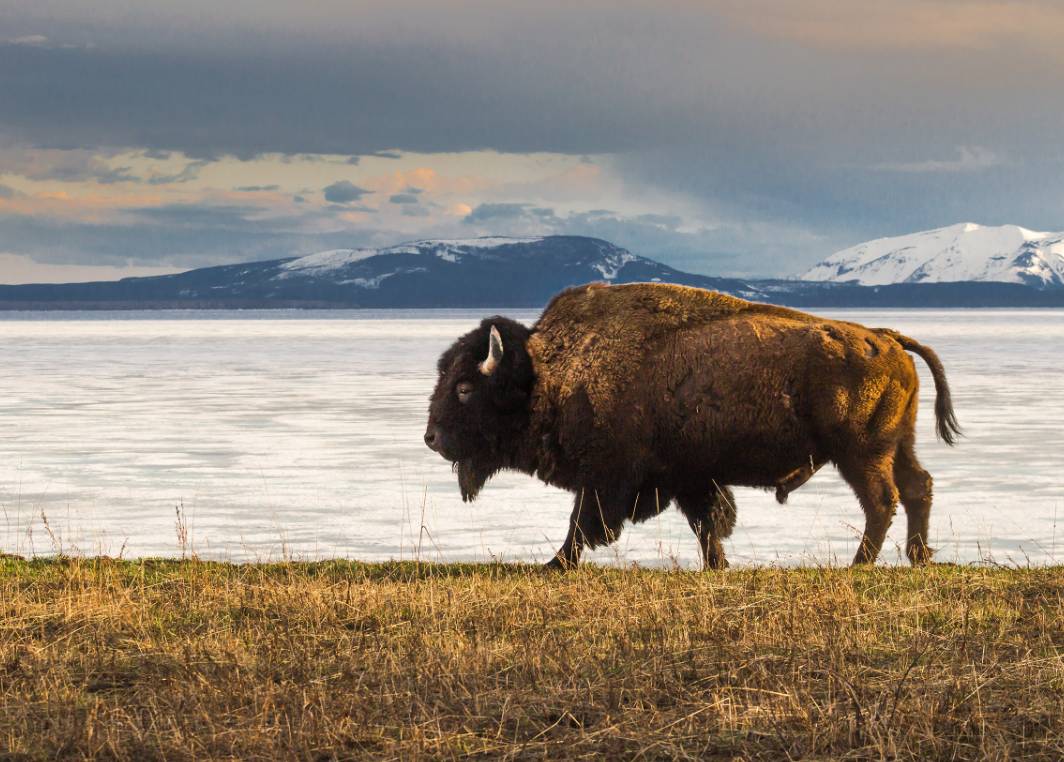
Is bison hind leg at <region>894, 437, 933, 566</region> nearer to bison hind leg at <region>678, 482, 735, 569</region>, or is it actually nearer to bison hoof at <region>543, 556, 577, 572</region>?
bison hind leg at <region>678, 482, 735, 569</region>

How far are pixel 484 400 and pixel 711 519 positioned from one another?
2094 mm

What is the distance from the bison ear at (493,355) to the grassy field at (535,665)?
1941 mm

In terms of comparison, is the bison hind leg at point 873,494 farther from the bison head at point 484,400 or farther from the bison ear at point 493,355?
the bison ear at point 493,355

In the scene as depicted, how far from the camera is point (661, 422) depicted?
35.3 feet

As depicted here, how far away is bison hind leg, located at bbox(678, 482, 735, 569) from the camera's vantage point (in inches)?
443

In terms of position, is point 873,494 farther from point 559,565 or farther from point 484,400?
point 484,400

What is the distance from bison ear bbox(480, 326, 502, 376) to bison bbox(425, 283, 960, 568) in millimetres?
13

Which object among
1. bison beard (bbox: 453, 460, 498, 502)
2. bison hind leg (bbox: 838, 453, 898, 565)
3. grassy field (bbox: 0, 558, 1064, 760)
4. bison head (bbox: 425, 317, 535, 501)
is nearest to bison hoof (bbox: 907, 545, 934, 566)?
bison hind leg (bbox: 838, 453, 898, 565)

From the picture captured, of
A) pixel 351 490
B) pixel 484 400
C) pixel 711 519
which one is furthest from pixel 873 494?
pixel 351 490

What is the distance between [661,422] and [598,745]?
557 cm

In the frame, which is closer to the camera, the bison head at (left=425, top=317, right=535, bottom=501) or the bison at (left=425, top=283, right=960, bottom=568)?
the bison at (left=425, top=283, right=960, bottom=568)

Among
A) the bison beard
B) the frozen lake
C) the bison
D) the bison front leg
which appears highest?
the bison

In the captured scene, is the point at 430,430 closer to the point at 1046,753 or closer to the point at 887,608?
the point at 887,608

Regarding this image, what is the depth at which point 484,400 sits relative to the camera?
1120 cm
